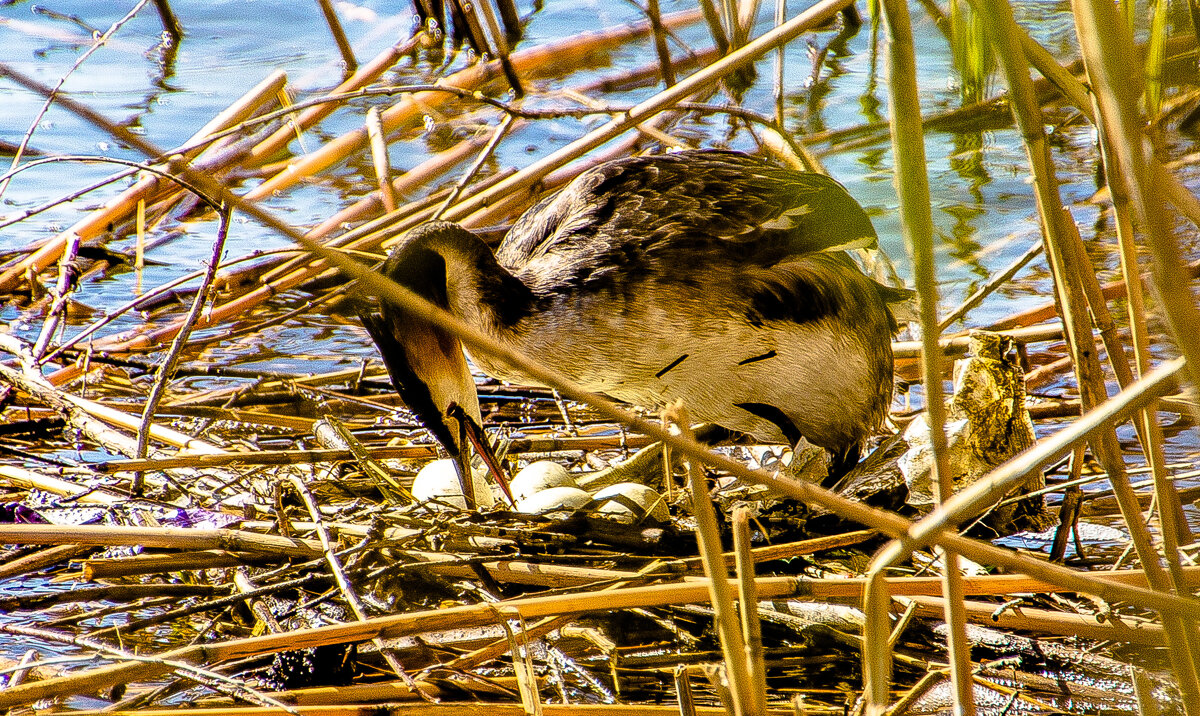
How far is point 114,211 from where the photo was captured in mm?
5141

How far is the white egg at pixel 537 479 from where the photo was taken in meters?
3.36

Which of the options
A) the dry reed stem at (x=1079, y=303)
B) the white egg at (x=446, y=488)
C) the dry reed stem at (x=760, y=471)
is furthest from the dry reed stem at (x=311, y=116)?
the dry reed stem at (x=760, y=471)

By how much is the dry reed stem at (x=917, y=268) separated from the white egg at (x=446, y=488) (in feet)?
6.00

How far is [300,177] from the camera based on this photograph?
572cm

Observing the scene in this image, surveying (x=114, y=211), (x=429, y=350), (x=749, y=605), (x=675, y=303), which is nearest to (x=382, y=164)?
(x=114, y=211)

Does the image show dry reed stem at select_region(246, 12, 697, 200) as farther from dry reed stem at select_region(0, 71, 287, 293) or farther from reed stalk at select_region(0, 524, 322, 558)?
reed stalk at select_region(0, 524, 322, 558)

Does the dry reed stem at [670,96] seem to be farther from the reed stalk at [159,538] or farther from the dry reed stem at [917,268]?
the reed stalk at [159,538]

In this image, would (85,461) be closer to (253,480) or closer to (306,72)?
(253,480)

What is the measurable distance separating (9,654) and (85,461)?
1.17m

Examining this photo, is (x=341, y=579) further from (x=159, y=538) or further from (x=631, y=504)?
(x=631, y=504)

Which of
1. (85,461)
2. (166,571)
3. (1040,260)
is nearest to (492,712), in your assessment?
(166,571)

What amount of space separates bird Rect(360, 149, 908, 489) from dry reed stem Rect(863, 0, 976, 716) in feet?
5.69

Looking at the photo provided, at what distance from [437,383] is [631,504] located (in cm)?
64

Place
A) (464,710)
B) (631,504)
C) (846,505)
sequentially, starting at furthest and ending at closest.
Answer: (631,504) → (464,710) → (846,505)
